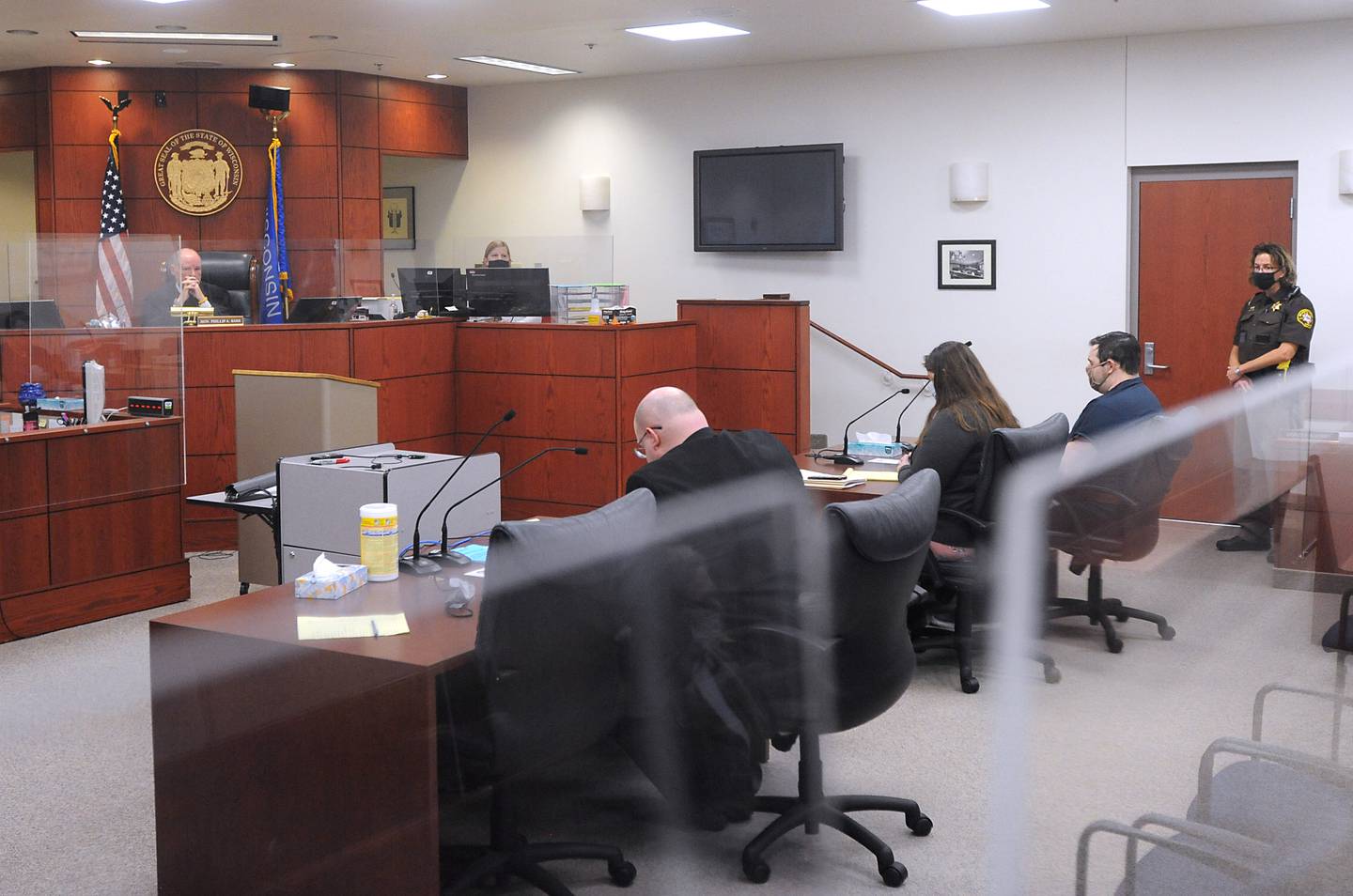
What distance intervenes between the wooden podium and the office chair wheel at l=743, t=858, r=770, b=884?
3.01 metres

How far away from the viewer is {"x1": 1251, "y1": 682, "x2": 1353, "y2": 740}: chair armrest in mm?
709

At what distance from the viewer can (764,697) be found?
2.66m

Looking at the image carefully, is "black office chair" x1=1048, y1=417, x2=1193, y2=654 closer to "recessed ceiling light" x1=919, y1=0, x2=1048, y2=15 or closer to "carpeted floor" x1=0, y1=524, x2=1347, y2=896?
"carpeted floor" x1=0, y1=524, x2=1347, y2=896

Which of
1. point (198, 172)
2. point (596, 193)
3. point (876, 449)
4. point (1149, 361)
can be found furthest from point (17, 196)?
point (1149, 361)

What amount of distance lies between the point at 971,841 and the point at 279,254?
23.9 ft

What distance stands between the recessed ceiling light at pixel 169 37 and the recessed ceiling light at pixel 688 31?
236 cm

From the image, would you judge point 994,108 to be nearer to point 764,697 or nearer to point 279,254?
point 279,254

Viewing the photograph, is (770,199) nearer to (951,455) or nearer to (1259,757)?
(951,455)

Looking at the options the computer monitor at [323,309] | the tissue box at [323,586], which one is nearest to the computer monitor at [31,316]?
the computer monitor at [323,309]

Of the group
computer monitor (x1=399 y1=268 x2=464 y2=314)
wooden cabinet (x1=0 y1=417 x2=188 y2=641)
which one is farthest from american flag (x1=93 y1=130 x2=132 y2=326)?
computer monitor (x1=399 y1=268 x2=464 y2=314)

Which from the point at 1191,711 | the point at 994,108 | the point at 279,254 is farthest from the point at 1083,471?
the point at 279,254

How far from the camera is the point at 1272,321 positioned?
6512 millimetres

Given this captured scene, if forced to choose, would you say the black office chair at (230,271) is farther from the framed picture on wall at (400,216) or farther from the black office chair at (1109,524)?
the black office chair at (1109,524)

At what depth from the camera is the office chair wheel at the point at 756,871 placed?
286 centimetres
